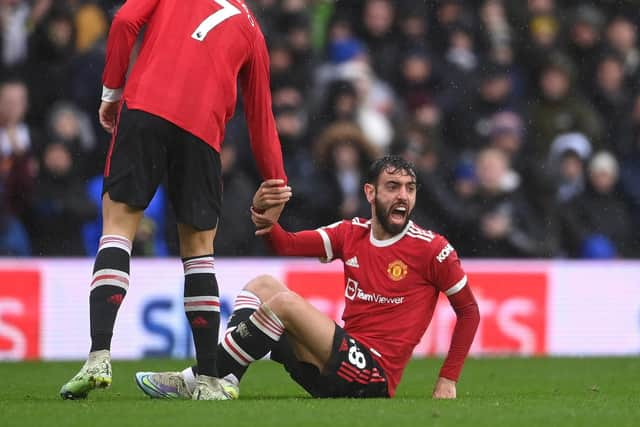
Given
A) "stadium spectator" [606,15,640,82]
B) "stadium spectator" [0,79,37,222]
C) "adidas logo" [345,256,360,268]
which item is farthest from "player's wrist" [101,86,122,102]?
"stadium spectator" [606,15,640,82]

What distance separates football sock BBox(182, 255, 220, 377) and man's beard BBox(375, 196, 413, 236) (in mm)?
947

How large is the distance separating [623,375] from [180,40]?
4.42 metres

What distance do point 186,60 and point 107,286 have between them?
1085 mm

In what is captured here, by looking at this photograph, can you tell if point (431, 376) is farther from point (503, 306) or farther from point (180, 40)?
point (180, 40)

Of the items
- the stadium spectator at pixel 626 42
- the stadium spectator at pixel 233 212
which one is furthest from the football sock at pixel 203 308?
the stadium spectator at pixel 626 42

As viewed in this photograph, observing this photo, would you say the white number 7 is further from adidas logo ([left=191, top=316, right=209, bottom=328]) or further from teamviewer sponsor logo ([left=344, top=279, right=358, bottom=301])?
teamviewer sponsor logo ([left=344, top=279, right=358, bottom=301])

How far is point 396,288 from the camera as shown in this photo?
21.1 feet

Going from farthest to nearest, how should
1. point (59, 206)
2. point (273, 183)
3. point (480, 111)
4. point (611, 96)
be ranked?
point (611, 96) < point (480, 111) < point (59, 206) < point (273, 183)

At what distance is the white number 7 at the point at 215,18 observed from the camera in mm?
5949

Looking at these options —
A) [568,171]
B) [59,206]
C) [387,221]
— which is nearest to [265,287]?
[387,221]

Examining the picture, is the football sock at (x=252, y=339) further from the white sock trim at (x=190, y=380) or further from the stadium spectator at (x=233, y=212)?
the stadium spectator at (x=233, y=212)

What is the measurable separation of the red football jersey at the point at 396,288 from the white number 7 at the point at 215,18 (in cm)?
137

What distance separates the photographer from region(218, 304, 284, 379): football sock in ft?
20.1

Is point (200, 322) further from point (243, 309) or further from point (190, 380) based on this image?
point (243, 309)
